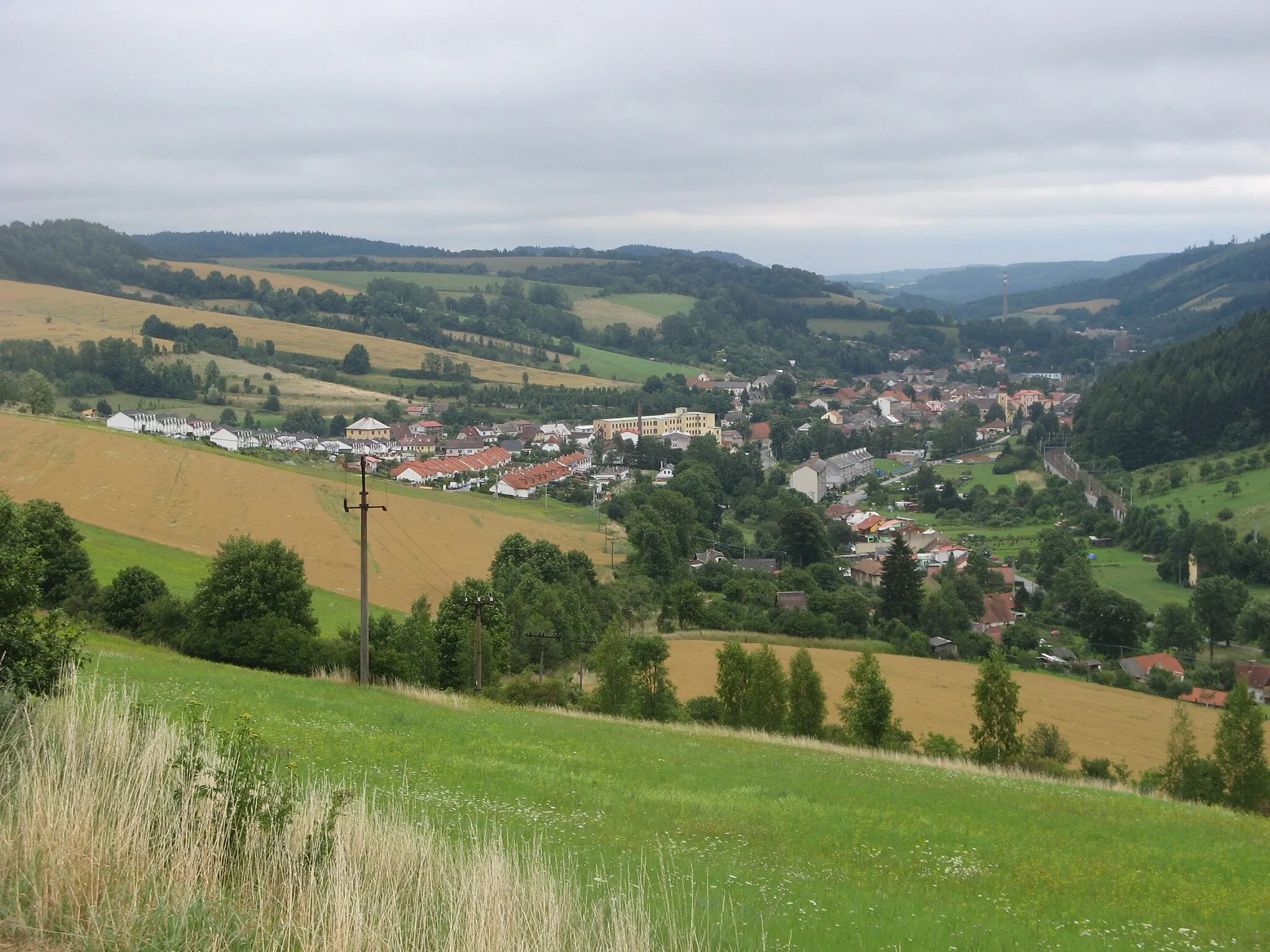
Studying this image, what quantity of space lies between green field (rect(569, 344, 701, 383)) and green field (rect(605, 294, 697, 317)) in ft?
91.1

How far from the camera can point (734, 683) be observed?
88.4 ft

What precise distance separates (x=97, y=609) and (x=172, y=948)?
25180 millimetres

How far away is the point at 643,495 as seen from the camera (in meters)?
67.8

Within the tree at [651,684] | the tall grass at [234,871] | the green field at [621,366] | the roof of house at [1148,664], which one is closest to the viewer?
the tall grass at [234,871]

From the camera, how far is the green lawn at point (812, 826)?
8883 millimetres

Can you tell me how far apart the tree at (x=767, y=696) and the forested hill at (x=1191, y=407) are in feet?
240

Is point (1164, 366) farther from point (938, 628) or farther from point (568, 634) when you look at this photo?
point (568, 634)

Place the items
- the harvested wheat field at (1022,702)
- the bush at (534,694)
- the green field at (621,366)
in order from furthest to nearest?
the green field at (621,366) < the harvested wheat field at (1022,702) < the bush at (534,694)

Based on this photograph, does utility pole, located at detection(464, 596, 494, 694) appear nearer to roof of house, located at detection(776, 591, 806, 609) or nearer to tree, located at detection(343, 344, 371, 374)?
roof of house, located at detection(776, 591, 806, 609)

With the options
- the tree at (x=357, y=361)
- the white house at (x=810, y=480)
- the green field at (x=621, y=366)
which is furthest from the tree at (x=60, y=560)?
the green field at (x=621, y=366)

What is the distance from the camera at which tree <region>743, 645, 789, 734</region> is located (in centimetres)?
2630

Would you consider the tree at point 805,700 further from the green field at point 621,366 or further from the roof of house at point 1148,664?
the green field at point 621,366

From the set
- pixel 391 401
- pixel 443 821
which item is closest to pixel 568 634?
pixel 443 821

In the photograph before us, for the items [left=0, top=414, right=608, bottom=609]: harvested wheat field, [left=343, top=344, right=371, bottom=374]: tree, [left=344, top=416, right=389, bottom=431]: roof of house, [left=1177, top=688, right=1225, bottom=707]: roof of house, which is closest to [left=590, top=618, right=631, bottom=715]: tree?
[left=0, top=414, right=608, bottom=609]: harvested wheat field
